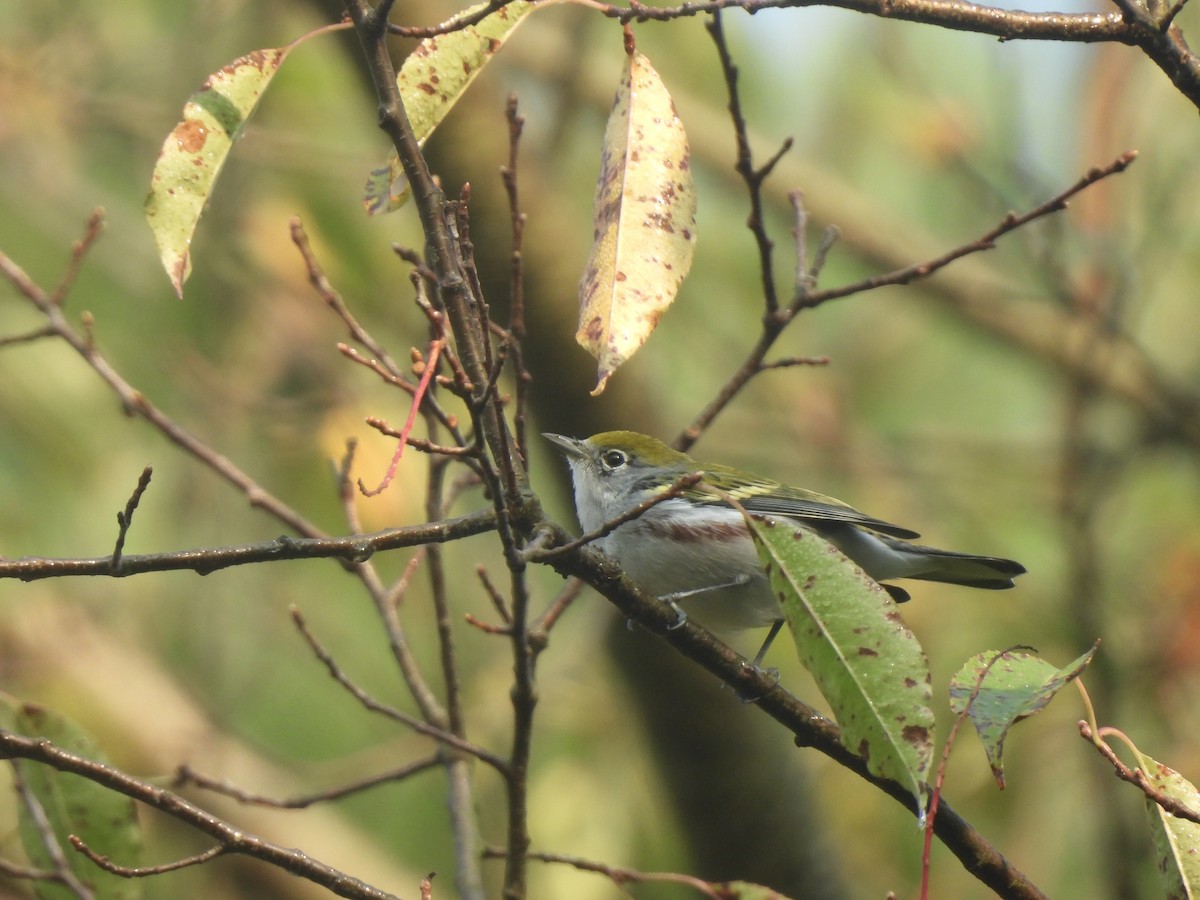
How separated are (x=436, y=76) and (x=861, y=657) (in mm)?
1084

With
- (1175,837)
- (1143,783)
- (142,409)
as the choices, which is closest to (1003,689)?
(1143,783)

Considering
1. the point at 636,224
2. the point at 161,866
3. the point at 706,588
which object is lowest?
the point at 161,866

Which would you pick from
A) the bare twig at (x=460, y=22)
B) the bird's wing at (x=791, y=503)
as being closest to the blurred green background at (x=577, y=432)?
the bird's wing at (x=791, y=503)

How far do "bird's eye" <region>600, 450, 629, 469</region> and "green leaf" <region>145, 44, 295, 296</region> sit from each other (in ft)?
6.96

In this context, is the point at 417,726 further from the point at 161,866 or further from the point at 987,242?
the point at 987,242

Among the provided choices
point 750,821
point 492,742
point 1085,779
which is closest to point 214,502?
point 492,742

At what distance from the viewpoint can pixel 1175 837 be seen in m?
1.90

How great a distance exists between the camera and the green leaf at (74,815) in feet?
7.98

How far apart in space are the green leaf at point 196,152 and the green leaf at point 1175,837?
5.29 feet

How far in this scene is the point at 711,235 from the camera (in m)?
6.75

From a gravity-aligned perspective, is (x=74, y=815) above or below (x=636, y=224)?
below

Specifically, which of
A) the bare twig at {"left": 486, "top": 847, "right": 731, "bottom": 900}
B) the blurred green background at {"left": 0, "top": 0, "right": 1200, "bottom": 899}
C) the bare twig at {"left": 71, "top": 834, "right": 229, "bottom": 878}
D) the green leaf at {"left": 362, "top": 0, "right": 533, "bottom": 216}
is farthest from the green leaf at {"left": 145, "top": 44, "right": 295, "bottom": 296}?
the blurred green background at {"left": 0, "top": 0, "right": 1200, "bottom": 899}

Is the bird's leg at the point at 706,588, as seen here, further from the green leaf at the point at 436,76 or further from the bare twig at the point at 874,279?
the green leaf at the point at 436,76

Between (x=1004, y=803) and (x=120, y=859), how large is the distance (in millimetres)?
3645
